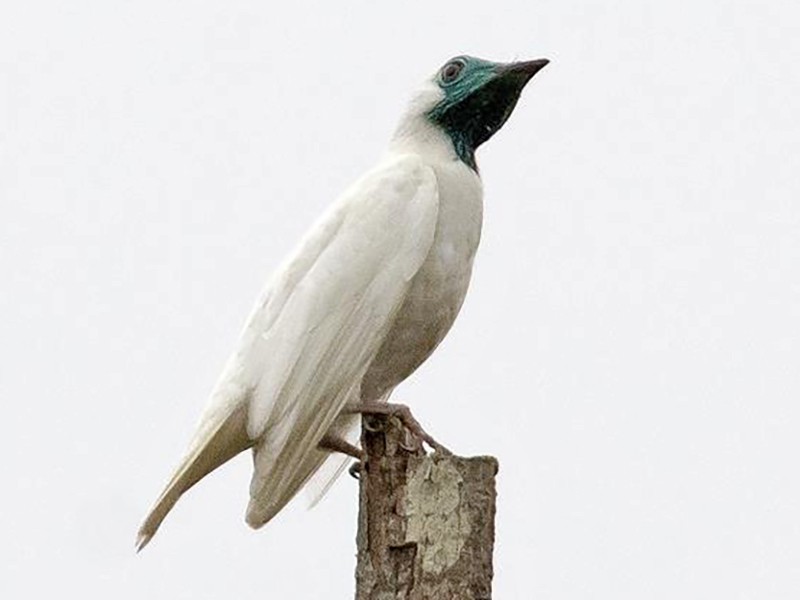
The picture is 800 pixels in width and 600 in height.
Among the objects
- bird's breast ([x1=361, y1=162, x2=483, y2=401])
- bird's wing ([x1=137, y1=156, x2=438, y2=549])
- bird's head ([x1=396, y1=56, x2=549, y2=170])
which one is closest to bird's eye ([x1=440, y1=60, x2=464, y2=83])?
bird's head ([x1=396, y1=56, x2=549, y2=170])

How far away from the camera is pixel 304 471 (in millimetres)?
7547

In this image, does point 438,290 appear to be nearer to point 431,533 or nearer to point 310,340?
point 310,340

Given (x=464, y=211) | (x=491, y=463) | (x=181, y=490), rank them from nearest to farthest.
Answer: (x=491, y=463) → (x=181, y=490) → (x=464, y=211)

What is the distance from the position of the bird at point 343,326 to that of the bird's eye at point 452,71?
0.97ft

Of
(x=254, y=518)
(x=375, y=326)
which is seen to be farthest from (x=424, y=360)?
(x=254, y=518)

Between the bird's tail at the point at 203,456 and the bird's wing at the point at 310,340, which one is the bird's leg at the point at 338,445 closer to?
the bird's wing at the point at 310,340

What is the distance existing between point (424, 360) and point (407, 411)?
0.60m

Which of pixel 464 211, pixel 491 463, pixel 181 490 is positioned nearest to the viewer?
pixel 491 463

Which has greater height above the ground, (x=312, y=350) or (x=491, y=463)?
(x=312, y=350)

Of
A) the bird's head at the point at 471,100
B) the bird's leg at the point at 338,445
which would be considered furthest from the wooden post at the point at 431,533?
the bird's head at the point at 471,100

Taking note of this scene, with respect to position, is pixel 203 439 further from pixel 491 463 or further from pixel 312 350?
pixel 491 463

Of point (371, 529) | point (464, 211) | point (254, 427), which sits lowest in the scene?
point (371, 529)

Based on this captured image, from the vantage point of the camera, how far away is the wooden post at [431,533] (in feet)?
20.9

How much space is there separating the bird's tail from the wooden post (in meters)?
0.73
